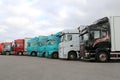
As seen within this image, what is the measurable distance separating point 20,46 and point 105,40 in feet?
90.8

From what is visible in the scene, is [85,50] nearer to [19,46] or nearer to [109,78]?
[109,78]

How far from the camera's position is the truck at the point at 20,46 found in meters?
48.2

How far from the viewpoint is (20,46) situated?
4866cm

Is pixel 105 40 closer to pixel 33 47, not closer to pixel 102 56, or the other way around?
pixel 102 56

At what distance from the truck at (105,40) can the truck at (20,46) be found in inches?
1028

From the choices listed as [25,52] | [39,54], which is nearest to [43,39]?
[39,54]

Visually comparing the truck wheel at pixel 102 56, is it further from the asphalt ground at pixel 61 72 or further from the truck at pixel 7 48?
the truck at pixel 7 48

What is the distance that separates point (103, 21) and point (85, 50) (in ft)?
9.19

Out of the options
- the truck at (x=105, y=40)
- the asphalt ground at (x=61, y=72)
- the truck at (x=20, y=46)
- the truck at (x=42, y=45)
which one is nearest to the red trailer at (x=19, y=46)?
the truck at (x=20, y=46)

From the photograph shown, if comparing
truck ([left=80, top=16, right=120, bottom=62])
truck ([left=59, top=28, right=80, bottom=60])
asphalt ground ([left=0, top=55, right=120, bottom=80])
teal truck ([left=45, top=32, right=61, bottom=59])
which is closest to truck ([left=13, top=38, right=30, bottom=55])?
teal truck ([left=45, top=32, right=61, bottom=59])

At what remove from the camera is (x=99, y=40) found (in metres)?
23.0

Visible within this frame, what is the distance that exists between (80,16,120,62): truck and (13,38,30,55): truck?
85.7ft

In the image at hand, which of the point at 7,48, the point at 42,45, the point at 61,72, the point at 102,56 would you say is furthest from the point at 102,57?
the point at 7,48

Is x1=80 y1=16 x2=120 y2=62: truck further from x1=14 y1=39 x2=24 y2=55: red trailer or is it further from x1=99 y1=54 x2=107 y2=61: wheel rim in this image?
x1=14 y1=39 x2=24 y2=55: red trailer
